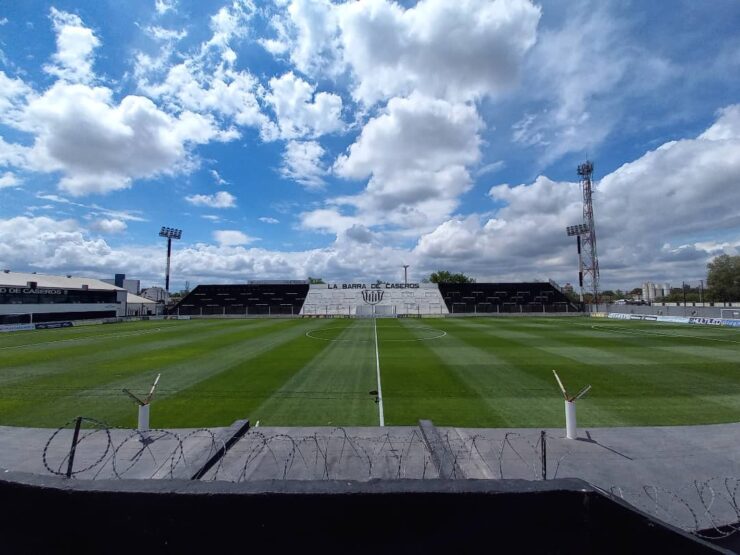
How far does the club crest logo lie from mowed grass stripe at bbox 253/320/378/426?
69.1 meters

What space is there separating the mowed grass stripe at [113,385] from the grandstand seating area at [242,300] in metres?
59.5

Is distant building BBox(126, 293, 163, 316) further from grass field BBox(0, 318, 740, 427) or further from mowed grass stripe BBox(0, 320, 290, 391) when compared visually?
grass field BBox(0, 318, 740, 427)

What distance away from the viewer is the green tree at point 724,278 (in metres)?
99.8

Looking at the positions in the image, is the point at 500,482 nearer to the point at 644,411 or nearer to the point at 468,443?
the point at 468,443

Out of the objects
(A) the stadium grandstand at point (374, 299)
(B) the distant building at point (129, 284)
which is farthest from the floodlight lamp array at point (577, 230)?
(B) the distant building at point (129, 284)

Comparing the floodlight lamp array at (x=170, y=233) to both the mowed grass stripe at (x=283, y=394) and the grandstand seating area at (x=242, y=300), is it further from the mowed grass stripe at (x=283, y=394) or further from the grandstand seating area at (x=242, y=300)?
the mowed grass stripe at (x=283, y=394)

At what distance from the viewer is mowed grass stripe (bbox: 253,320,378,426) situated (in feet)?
38.0

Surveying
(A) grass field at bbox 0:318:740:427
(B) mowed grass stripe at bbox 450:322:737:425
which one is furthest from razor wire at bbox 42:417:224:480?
(B) mowed grass stripe at bbox 450:322:737:425

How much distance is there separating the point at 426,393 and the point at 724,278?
124 meters

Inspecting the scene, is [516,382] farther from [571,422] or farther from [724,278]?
[724,278]

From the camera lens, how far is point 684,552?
8.05 ft

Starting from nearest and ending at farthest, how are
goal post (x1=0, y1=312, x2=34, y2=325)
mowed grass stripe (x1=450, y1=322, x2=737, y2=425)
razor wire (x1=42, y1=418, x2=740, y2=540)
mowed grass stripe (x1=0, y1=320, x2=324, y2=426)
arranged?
1. razor wire (x1=42, y1=418, x2=740, y2=540)
2. mowed grass stripe (x1=450, y1=322, x2=737, y2=425)
3. mowed grass stripe (x1=0, y1=320, x2=324, y2=426)
4. goal post (x1=0, y1=312, x2=34, y2=325)

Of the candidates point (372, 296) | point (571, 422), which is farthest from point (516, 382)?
point (372, 296)

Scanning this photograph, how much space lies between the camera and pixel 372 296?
93.8 meters
